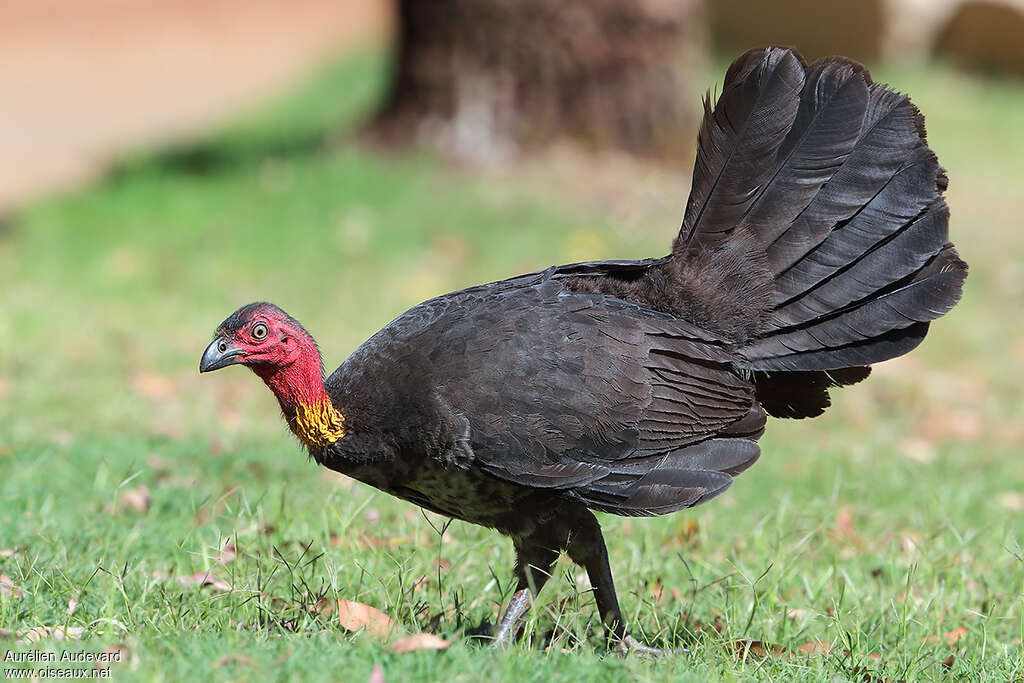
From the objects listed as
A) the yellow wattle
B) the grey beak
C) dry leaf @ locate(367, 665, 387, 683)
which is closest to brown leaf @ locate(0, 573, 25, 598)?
the grey beak

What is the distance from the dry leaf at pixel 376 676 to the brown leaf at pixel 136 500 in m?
1.96

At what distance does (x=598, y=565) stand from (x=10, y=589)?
5.51 feet

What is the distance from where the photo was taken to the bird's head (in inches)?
142

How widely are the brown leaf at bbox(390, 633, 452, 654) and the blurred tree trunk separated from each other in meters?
6.75

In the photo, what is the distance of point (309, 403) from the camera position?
3607mm

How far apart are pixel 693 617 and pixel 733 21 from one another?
466 inches

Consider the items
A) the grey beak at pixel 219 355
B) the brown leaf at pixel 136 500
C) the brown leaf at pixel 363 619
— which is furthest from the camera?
the brown leaf at pixel 136 500

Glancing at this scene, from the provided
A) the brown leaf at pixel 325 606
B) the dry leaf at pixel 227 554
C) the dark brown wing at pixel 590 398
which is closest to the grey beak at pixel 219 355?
the dark brown wing at pixel 590 398

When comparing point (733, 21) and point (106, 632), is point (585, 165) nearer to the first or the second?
point (733, 21)

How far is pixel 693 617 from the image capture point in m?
3.97

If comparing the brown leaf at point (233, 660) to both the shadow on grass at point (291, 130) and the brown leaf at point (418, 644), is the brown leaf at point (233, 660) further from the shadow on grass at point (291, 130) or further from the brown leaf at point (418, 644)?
the shadow on grass at point (291, 130)

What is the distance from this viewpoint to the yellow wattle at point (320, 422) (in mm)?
3600

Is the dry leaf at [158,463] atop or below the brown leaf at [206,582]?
atop

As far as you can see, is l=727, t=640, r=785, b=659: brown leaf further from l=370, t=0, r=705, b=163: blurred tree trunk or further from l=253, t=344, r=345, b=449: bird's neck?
l=370, t=0, r=705, b=163: blurred tree trunk
